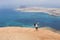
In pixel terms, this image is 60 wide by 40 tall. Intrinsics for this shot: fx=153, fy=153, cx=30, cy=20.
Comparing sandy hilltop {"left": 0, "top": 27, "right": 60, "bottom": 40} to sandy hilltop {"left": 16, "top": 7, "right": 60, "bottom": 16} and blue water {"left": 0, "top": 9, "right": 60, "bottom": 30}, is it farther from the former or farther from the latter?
sandy hilltop {"left": 16, "top": 7, "right": 60, "bottom": 16}

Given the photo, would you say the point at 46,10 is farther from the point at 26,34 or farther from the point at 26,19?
the point at 26,34

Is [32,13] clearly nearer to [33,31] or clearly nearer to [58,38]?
[33,31]

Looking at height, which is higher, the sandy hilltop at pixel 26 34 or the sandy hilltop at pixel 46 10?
the sandy hilltop at pixel 46 10

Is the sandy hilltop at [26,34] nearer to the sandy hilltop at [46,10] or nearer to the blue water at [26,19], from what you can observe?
the blue water at [26,19]

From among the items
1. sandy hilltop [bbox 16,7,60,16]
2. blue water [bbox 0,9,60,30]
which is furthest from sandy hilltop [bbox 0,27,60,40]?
sandy hilltop [bbox 16,7,60,16]

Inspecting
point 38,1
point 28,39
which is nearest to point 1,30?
point 28,39

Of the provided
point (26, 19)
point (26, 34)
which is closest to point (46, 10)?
point (26, 19)

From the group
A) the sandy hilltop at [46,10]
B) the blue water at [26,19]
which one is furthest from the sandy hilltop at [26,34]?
the sandy hilltop at [46,10]
